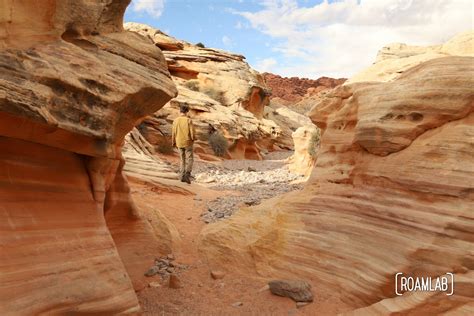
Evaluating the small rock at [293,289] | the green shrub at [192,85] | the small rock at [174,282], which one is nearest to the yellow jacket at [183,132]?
the small rock at [174,282]

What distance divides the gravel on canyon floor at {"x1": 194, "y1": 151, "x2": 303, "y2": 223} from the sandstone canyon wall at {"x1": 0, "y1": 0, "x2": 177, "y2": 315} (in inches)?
146

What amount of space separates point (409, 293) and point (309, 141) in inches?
470

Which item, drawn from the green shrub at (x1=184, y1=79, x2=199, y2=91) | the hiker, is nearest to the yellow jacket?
the hiker

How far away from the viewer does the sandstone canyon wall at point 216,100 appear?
2002cm

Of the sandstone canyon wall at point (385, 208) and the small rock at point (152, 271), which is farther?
the small rock at point (152, 271)

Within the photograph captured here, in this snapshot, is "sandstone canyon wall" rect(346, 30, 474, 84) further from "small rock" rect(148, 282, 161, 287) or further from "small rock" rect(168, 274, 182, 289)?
"small rock" rect(148, 282, 161, 287)

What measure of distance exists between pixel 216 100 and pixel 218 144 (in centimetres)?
594

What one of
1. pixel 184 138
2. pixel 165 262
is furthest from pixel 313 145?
pixel 165 262

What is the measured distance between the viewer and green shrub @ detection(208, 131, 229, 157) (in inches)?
789

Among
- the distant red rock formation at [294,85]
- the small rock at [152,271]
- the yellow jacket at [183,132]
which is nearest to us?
the small rock at [152,271]

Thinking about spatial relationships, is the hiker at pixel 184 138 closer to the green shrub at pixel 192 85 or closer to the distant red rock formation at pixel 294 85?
the green shrub at pixel 192 85

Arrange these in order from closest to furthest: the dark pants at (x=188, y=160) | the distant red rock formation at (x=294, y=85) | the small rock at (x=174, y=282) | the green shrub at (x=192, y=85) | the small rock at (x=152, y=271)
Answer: the small rock at (x=174, y=282) → the small rock at (x=152, y=271) → the dark pants at (x=188, y=160) → the green shrub at (x=192, y=85) → the distant red rock formation at (x=294, y=85)

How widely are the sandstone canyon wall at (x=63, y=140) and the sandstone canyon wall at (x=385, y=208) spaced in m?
2.12

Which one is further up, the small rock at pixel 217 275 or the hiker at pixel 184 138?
the hiker at pixel 184 138
